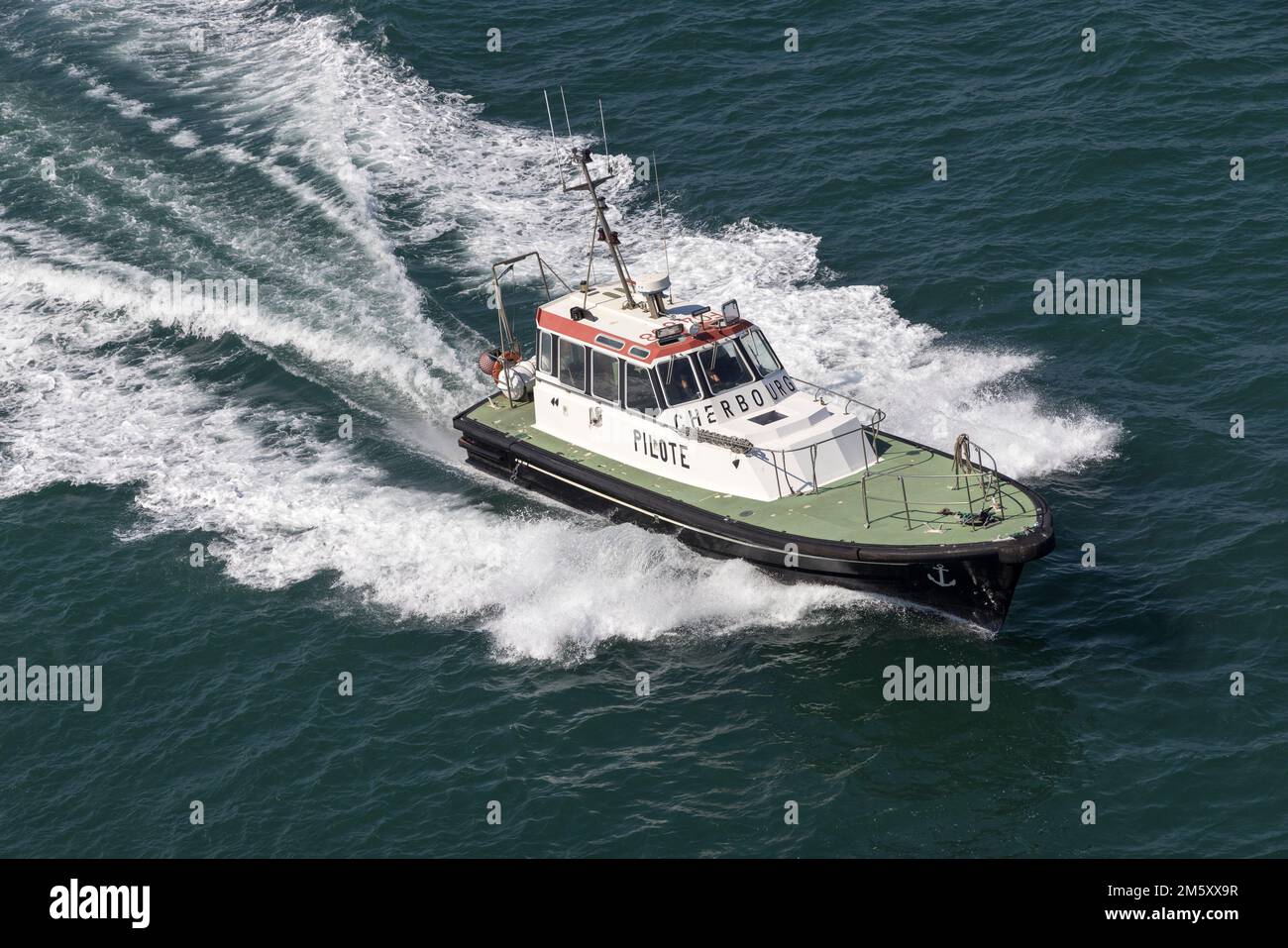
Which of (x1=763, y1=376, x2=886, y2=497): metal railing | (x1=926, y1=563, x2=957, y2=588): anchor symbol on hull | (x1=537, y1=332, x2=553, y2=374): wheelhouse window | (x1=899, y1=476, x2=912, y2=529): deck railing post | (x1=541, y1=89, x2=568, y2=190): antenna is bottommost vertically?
(x1=926, y1=563, x2=957, y2=588): anchor symbol on hull

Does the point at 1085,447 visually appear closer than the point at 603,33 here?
Yes

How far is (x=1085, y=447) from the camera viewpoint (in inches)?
1275

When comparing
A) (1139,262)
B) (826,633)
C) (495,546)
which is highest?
(1139,262)

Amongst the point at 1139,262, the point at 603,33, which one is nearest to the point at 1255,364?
the point at 1139,262

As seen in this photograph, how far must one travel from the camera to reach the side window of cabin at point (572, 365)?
31.9 meters

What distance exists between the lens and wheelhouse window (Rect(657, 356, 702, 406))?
30500 millimetres

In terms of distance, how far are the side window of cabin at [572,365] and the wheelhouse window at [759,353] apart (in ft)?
10.6

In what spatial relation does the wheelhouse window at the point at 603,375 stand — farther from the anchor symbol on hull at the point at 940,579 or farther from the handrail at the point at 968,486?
the anchor symbol on hull at the point at 940,579

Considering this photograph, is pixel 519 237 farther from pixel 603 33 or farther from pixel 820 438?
pixel 820 438

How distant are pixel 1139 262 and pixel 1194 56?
9104 millimetres

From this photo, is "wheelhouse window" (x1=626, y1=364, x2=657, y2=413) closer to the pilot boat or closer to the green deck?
the pilot boat

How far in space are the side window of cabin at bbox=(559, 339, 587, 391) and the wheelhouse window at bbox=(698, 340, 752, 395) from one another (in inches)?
102

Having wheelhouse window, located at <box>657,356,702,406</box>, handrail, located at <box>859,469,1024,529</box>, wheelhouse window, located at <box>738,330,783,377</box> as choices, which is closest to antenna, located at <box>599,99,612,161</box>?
wheelhouse window, located at <box>738,330,783,377</box>
